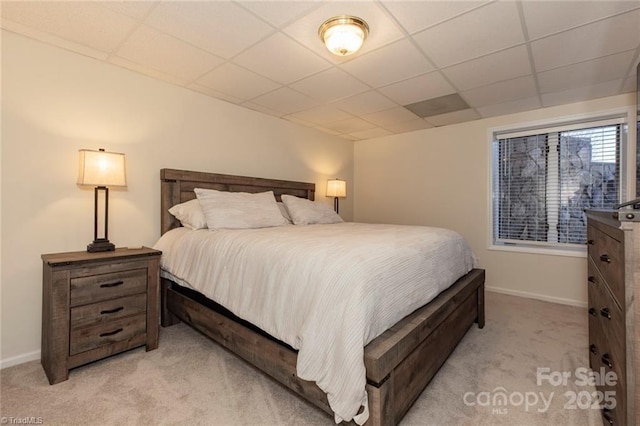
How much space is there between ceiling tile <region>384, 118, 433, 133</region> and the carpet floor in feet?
9.23

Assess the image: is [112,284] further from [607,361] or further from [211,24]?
[607,361]

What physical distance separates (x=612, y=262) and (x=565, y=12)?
1.52 meters

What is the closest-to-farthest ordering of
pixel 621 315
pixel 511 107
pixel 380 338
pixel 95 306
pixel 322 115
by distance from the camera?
1. pixel 621 315
2. pixel 380 338
3. pixel 95 306
4. pixel 511 107
5. pixel 322 115

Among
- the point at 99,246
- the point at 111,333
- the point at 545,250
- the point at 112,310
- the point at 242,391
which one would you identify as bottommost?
the point at 242,391

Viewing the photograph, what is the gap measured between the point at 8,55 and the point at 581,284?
215 inches

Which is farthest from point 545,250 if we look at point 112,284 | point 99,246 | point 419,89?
point 99,246

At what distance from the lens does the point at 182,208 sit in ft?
8.80

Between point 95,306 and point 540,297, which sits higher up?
point 95,306

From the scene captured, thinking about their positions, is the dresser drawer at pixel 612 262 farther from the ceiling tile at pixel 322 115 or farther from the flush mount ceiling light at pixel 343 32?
the ceiling tile at pixel 322 115

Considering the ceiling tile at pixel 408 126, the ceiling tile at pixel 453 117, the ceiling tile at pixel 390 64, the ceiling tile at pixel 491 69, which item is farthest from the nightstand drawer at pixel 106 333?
the ceiling tile at pixel 453 117

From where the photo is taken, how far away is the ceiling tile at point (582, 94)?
279 centimetres

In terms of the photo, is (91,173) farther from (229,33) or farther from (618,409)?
(618,409)

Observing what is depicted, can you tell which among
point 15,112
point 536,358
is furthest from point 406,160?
point 15,112

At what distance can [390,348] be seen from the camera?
1.28 m
